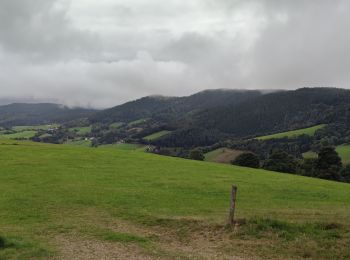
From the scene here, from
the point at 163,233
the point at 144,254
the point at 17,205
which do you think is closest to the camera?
the point at 144,254

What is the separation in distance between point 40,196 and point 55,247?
48.8ft

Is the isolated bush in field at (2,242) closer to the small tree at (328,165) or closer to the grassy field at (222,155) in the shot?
the small tree at (328,165)

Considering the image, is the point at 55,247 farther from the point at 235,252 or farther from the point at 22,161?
the point at 22,161

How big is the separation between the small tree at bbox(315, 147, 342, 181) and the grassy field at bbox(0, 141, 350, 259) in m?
38.4

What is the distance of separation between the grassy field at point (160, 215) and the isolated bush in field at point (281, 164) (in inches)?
1776

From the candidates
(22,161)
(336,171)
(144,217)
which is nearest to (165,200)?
(144,217)

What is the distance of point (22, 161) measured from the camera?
55344 millimetres

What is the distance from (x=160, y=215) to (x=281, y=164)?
2807 inches

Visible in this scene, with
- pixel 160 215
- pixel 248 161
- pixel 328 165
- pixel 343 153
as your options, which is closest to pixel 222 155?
pixel 343 153

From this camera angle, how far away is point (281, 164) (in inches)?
3688

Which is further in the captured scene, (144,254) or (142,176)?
(142,176)

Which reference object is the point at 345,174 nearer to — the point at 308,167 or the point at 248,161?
the point at 308,167

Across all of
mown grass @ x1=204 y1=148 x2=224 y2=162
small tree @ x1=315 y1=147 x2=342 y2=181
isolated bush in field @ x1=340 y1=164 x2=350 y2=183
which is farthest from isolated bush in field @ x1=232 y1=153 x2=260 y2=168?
mown grass @ x1=204 y1=148 x2=224 y2=162

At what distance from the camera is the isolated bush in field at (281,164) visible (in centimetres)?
9350
